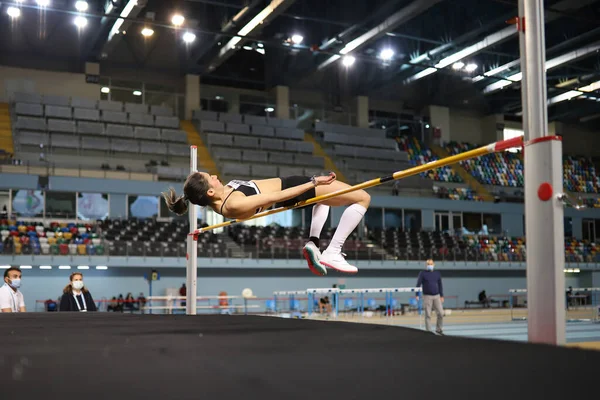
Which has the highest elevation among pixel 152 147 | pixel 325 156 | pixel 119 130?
pixel 119 130

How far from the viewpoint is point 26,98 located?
81.6ft

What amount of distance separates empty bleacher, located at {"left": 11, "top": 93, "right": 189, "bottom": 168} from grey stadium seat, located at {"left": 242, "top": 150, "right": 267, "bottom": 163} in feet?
7.81

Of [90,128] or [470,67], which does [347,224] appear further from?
[470,67]

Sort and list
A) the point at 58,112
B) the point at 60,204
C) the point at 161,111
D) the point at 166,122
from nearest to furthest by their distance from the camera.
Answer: the point at 60,204 → the point at 58,112 → the point at 166,122 → the point at 161,111

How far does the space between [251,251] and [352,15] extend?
29.8 feet

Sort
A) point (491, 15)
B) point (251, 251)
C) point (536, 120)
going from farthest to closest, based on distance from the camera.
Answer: point (491, 15)
point (251, 251)
point (536, 120)

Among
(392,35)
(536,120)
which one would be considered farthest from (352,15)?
(536,120)

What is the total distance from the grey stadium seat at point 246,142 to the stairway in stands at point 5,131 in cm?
851

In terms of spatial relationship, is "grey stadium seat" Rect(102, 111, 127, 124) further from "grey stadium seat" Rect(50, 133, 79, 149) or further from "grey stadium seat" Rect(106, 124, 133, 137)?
"grey stadium seat" Rect(50, 133, 79, 149)

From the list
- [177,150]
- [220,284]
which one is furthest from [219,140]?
[220,284]

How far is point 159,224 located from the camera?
2138 cm

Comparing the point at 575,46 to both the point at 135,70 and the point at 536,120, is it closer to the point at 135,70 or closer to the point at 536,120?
the point at 135,70

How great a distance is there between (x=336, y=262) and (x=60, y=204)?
1855cm

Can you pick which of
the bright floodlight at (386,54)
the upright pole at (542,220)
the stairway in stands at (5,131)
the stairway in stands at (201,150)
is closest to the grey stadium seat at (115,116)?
the stairway in stands at (201,150)
